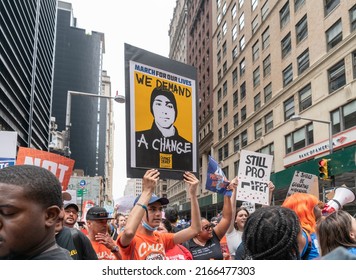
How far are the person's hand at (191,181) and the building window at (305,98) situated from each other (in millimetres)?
24894

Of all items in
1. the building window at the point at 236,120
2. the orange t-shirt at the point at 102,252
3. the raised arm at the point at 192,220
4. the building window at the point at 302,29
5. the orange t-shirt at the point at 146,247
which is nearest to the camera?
the orange t-shirt at the point at 146,247

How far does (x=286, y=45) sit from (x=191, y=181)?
29.5m

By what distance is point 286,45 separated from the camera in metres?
31.0

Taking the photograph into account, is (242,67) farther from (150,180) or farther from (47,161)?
(150,180)

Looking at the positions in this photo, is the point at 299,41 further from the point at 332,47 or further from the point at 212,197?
the point at 212,197

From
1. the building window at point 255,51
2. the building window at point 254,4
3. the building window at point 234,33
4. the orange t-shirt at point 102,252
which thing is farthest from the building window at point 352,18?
the orange t-shirt at point 102,252

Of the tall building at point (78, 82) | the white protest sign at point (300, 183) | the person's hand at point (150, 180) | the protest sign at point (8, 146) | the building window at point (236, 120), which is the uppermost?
the tall building at point (78, 82)

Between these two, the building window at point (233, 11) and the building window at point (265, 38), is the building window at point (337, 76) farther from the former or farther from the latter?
the building window at point (233, 11)

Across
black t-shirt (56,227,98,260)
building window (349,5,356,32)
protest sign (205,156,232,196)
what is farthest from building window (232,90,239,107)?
black t-shirt (56,227,98,260)

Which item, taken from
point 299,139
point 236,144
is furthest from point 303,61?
point 236,144

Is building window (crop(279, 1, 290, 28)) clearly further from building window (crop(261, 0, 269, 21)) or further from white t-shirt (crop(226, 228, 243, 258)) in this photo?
white t-shirt (crop(226, 228, 243, 258))

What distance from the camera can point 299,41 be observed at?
29.0 meters

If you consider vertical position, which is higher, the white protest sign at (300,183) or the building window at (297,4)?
the building window at (297,4)

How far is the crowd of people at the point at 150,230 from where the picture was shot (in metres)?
1.63
